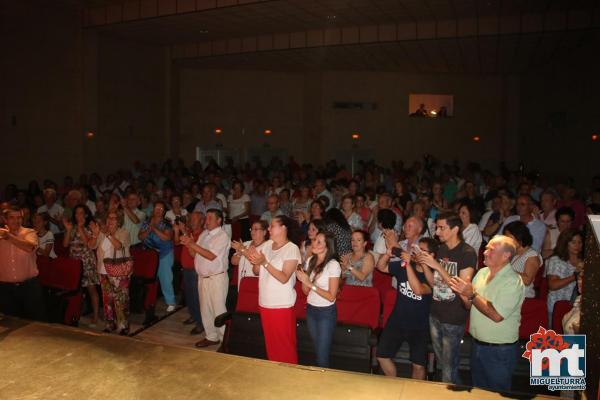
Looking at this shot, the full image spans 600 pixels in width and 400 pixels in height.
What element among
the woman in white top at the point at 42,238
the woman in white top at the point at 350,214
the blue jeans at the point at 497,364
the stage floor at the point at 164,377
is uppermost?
the woman in white top at the point at 350,214

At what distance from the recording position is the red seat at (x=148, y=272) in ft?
23.7

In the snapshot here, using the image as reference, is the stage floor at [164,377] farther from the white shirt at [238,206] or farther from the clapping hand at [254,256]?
the white shirt at [238,206]

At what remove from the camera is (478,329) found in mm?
3904

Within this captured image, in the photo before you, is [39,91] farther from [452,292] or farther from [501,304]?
[501,304]

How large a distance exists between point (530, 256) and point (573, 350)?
85.2 inches

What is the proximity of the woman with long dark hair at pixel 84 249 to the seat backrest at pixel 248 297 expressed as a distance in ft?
8.01

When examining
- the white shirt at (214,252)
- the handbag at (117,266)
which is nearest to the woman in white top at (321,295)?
the white shirt at (214,252)

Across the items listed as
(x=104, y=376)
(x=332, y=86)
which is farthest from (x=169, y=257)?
(x=332, y=86)

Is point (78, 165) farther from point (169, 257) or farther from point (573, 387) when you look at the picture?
point (573, 387)

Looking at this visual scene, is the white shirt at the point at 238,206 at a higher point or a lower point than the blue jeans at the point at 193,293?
higher

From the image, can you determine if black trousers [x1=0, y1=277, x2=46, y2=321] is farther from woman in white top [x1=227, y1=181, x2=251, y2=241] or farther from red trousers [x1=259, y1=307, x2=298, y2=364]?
woman in white top [x1=227, y1=181, x2=251, y2=241]

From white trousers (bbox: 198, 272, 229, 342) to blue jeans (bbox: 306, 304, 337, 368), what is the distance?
1.70 metres

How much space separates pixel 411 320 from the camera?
4488mm

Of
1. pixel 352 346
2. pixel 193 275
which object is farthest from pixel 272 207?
pixel 352 346
